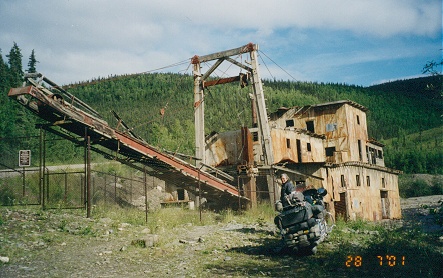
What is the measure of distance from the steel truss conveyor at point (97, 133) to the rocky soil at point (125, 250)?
10.2ft

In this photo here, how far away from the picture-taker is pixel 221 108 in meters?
96.6

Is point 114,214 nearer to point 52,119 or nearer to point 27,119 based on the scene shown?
point 52,119

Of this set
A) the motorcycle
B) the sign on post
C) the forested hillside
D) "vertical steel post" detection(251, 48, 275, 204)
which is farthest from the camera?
the forested hillside

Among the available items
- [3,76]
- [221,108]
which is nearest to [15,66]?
[3,76]

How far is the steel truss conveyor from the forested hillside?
27.9 meters

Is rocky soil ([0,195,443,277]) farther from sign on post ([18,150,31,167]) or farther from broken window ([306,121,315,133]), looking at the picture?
broken window ([306,121,315,133])

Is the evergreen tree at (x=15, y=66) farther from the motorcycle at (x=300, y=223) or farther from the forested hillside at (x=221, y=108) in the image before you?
the motorcycle at (x=300, y=223)

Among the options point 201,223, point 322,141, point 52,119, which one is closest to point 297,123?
point 322,141

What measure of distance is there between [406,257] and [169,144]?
3868 cm

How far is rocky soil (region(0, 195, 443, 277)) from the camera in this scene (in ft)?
23.6

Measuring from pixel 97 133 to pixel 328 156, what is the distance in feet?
76.0

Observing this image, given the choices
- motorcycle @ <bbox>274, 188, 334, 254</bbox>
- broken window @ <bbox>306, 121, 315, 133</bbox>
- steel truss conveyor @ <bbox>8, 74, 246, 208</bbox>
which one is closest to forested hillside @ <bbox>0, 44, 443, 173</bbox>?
broken window @ <bbox>306, 121, 315, 133</bbox>

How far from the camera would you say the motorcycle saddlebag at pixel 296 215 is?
8.46 meters

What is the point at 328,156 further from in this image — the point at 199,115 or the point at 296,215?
the point at 296,215
